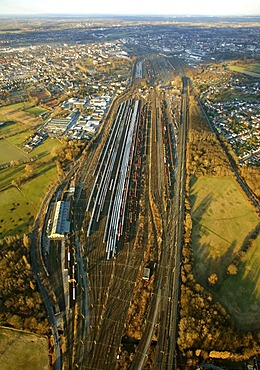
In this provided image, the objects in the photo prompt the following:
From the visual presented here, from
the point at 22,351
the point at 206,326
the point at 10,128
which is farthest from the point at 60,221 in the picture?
the point at 10,128

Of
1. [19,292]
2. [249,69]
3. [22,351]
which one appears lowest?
[22,351]

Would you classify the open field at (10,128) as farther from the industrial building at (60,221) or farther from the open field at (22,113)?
the industrial building at (60,221)

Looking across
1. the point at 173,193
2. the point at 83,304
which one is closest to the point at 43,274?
the point at 83,304

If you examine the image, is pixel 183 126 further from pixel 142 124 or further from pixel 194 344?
pixel 194 344

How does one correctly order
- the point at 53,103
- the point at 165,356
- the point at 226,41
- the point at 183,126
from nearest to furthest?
the point at 165,356 → the point at 183,126 → the point at 53,103 → the point at 226,41

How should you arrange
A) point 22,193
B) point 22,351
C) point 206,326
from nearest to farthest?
1. point 22,351
2. point 206,326
3. point 22,193

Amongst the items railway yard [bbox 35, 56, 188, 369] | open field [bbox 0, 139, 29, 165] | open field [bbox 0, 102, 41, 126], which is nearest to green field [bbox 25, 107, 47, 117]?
open field [bbox 0, 102, 41, 126]

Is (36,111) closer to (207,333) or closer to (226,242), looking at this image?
(226,242)
